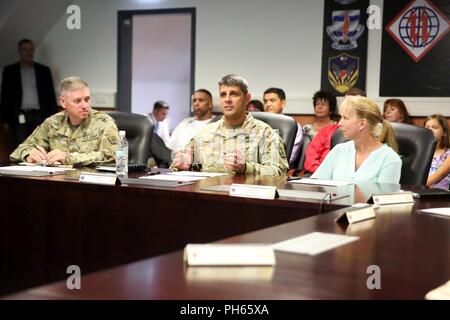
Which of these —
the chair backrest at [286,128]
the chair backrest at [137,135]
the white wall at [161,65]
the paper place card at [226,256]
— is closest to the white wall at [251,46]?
the white wall at [161,65]

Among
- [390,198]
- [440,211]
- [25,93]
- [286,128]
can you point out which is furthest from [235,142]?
[25,93]

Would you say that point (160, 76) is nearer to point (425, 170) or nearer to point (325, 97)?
point (325, 97)

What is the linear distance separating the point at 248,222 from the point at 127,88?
16.6 ft

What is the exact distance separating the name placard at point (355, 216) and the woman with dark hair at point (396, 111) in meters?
3.71

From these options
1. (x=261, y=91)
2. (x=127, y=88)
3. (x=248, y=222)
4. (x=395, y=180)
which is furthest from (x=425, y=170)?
(x=127, y=88)

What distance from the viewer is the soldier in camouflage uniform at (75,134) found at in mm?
3395

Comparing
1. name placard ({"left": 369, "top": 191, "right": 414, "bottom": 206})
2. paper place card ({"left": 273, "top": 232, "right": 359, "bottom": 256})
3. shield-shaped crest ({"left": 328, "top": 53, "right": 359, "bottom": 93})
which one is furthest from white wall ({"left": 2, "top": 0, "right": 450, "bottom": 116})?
paper place card ({"left": 273, "top": 232, "right": 359, "bottom": 256})

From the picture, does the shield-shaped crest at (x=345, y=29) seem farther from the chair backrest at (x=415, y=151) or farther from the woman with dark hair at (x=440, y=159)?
the chair backrest at (x=415, y=151)

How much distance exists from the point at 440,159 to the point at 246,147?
179 centimetres

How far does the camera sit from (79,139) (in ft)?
11.4

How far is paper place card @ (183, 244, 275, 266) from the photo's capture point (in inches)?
45.9

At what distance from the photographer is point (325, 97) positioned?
17.9 ft

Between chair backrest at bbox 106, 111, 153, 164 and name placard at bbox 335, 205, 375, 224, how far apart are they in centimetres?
188

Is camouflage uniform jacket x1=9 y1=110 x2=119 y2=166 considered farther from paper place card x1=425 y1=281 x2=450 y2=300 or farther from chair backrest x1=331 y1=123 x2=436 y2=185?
paper place card x1=425 y1=281 x2=450 y2=300
